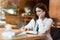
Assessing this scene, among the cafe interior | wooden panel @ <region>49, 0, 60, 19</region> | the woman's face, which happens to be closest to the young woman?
the woman's face

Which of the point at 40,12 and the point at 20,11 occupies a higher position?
the point at 40,12

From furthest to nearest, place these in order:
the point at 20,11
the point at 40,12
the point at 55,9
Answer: the point at 20,11 → the point at 55,9 → the point at 40,12

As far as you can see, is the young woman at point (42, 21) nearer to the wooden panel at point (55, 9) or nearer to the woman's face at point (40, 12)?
the woman's face at point (40, 12)

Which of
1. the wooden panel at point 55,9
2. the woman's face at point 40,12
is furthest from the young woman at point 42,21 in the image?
the wooden panel at point 55,9

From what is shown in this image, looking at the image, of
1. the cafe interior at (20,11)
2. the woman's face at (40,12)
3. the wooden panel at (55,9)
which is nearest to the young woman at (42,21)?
the woman's face at (40,12)

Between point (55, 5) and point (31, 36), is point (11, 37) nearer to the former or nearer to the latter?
point (31, 36)

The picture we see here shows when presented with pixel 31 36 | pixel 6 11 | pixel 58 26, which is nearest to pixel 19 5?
pixel 6 11

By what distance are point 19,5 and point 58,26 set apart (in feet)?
5.31

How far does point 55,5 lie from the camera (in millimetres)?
3725

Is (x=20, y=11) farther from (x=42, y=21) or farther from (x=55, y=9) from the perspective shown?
(x=42, y=21)

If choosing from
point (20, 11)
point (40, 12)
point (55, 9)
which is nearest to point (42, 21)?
point (40, 12)

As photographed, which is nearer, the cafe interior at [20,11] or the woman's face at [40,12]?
the woman's face at [40,12]

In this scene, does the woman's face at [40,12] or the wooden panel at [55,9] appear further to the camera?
the wooden panel at [55,9]

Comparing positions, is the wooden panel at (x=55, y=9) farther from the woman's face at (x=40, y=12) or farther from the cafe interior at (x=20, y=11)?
the woman's face at (x=40, y=12)
